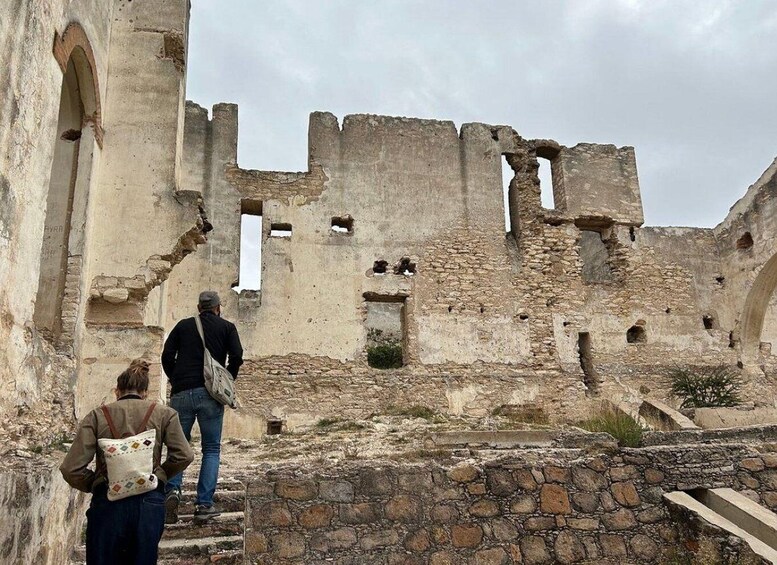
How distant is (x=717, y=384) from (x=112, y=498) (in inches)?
493

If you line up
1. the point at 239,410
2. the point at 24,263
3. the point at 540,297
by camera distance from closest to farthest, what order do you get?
the point at 24,263 → the point at 239,410 → the point at 540,297

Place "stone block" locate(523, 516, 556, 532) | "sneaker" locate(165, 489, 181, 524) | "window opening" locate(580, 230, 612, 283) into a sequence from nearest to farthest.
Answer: "sneaker" locate(165, 489, 181, 524) → "stone block" locate(523, 516, 556, 532) → "window opening" locate(580, 230, 612, 283)

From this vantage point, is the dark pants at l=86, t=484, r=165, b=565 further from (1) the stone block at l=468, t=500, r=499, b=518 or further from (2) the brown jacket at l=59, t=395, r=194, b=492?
(1) the stone block at l=468, t=500, r=499, b=518

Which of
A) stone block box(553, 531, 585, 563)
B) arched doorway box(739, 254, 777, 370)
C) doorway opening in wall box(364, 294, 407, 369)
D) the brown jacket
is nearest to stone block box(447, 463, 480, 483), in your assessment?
stone block box(553, 531, 585, 563)

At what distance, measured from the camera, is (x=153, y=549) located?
321 centimetres

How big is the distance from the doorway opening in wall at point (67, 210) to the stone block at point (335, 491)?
3.12 m

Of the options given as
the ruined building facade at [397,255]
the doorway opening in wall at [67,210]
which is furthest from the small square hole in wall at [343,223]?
the doorway opening in wall at [67,210]

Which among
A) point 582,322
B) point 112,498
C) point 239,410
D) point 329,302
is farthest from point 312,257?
point 112,498

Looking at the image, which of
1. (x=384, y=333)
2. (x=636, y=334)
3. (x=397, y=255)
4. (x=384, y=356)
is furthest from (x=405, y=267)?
(x=384, y=333)

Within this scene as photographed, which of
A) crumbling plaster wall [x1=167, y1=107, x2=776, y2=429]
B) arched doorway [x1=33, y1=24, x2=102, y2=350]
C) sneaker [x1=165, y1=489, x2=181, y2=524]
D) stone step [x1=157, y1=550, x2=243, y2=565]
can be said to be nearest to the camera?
stone step [x1=157, y1=550, x2=243, y2=565]

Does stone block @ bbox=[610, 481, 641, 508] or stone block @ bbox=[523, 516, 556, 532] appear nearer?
stone block @ bbox=[523, 516, 556, 532]

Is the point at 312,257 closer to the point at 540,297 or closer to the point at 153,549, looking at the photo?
the point at 540,297

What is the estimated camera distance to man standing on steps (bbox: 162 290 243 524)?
438 centimetres

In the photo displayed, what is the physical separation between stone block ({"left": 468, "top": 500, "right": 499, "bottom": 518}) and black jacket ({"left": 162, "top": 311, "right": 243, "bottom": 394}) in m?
2.15
